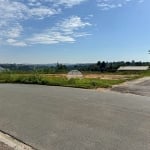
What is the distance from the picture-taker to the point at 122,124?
7941 millimetres

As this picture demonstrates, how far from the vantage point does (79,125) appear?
783cm

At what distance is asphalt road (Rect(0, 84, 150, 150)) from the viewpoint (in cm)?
621

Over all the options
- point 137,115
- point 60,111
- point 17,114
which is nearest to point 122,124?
point 137,115

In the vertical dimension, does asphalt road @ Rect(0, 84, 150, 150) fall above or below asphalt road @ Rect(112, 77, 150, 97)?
above

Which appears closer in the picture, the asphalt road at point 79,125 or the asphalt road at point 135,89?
the asphalt road at point 79,125

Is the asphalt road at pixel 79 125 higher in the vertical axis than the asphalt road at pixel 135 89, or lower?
higher

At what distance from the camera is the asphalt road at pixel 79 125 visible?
621cm

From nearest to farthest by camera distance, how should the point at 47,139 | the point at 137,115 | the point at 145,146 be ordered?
the point at 145,146, the point at 47,139, the point at 137,115

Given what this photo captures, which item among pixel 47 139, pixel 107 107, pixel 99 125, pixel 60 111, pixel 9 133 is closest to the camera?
pixel 47 139

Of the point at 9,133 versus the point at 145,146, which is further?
the point at 9,133

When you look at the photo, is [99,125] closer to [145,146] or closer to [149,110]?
[145,146]

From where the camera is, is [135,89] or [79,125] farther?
[135,89]

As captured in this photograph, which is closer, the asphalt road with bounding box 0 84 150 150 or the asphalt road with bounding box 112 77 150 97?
the asphalt road with bounding box 0 84 150 150

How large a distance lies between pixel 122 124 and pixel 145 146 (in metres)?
1.94
